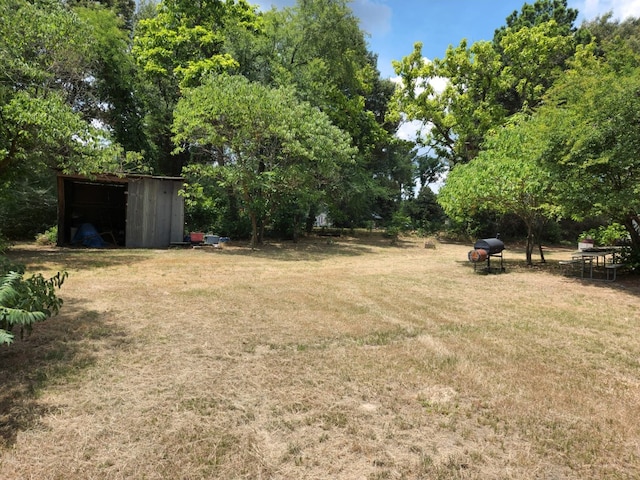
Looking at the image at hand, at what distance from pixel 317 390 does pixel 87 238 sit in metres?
15.3

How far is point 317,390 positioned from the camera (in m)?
3.29

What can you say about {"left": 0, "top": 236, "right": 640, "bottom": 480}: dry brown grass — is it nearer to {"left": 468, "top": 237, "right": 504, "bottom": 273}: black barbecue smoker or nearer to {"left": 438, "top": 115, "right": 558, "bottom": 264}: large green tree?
{"left": 468, "top": 237, "right": 504, "bottom": 273}: black barbecue smoker

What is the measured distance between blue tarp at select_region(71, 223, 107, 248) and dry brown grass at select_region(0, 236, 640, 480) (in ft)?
33.3

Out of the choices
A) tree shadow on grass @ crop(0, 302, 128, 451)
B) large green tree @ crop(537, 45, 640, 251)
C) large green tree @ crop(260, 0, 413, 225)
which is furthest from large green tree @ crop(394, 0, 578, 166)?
tree shadow on grass @ crop(0, 302, 128, 451)

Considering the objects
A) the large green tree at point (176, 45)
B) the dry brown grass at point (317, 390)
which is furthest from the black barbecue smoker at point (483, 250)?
the large green tree at point (176, 45)

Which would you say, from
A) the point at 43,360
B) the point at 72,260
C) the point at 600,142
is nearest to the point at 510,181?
the point at 600,142

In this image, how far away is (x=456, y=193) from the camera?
12.0m

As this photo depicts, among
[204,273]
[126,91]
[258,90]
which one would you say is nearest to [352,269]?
[204,273]

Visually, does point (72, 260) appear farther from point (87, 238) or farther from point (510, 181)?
point (510, 181)

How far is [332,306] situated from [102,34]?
18834 mm

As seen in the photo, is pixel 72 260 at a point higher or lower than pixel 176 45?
lower

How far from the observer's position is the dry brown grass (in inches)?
93.7

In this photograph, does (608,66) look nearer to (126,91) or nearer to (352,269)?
(352,269)

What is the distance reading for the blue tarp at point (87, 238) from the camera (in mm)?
15344
